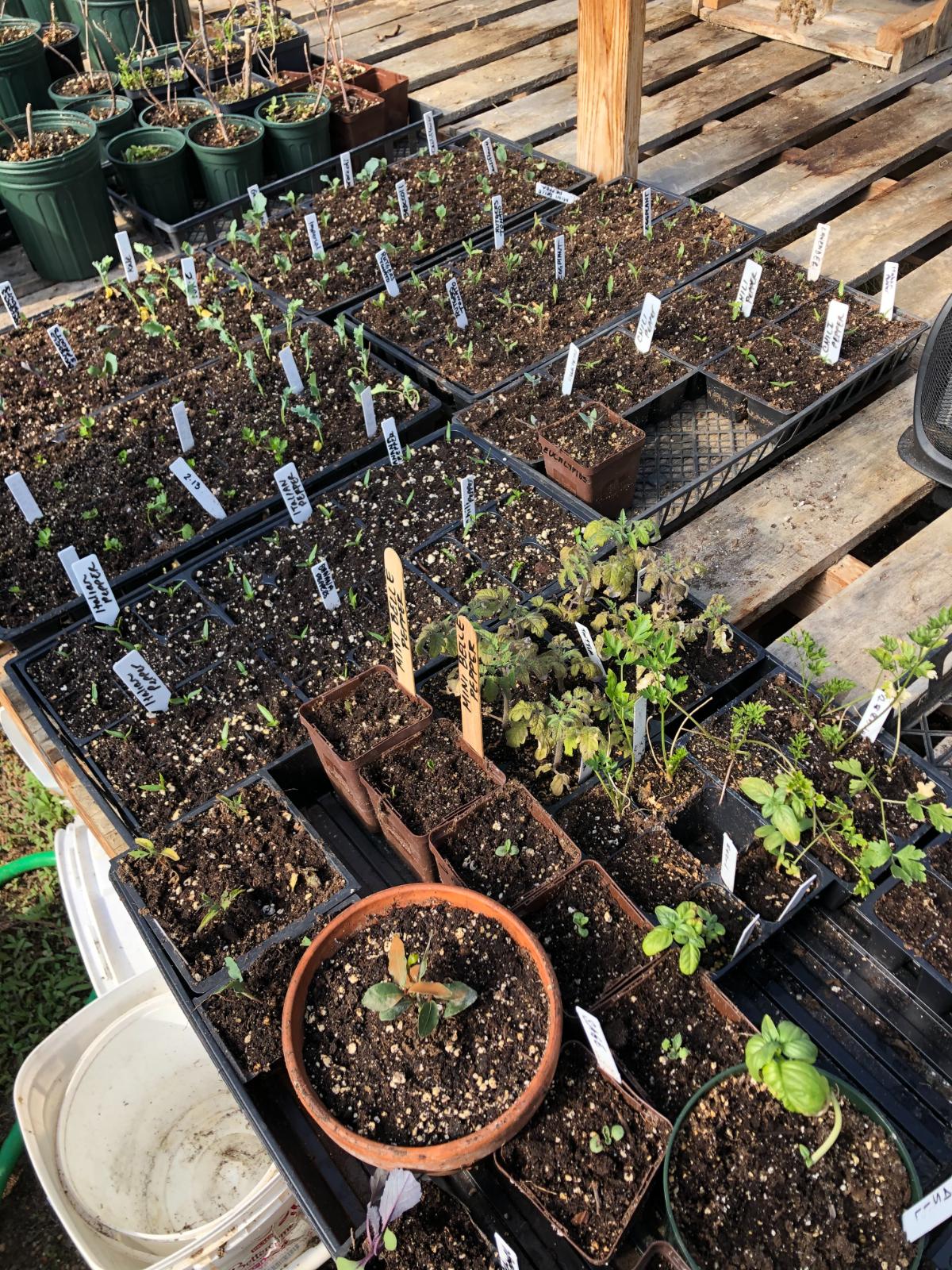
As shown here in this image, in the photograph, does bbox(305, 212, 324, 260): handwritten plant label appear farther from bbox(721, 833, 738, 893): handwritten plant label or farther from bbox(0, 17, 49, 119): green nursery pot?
bbox(721, 833, 738, 893): handwritten plant label

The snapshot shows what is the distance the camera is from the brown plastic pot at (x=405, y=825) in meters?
2.02

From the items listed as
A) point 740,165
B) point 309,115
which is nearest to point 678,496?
point 740,165

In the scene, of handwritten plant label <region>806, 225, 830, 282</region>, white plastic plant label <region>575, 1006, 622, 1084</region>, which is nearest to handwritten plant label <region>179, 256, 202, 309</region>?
handwritten plant label <region>806, 225, 830, 282</region>

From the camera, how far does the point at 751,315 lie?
330 centimetres

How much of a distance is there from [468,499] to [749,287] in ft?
4.34

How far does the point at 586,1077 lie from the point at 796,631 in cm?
130

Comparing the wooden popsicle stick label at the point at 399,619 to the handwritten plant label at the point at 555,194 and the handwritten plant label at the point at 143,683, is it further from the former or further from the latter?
the handwritten plant label at the point at 555,194

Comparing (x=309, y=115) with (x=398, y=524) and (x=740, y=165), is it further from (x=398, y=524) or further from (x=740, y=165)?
(x=398, y=524)

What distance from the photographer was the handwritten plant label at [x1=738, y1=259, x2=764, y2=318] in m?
3.21

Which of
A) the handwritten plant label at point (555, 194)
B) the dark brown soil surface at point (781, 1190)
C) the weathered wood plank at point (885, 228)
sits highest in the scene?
the handwritten plant label at point (555, 194)

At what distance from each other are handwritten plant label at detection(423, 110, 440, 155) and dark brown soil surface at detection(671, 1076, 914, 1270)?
12.6ft

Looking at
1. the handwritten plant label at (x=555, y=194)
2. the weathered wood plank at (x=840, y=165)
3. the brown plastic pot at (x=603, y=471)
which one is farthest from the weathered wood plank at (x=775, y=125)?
the brown plastic pot at (x=603, y=471)

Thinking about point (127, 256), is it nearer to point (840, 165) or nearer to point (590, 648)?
point (590, 648)

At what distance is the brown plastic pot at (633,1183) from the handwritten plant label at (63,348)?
9.16 feet
